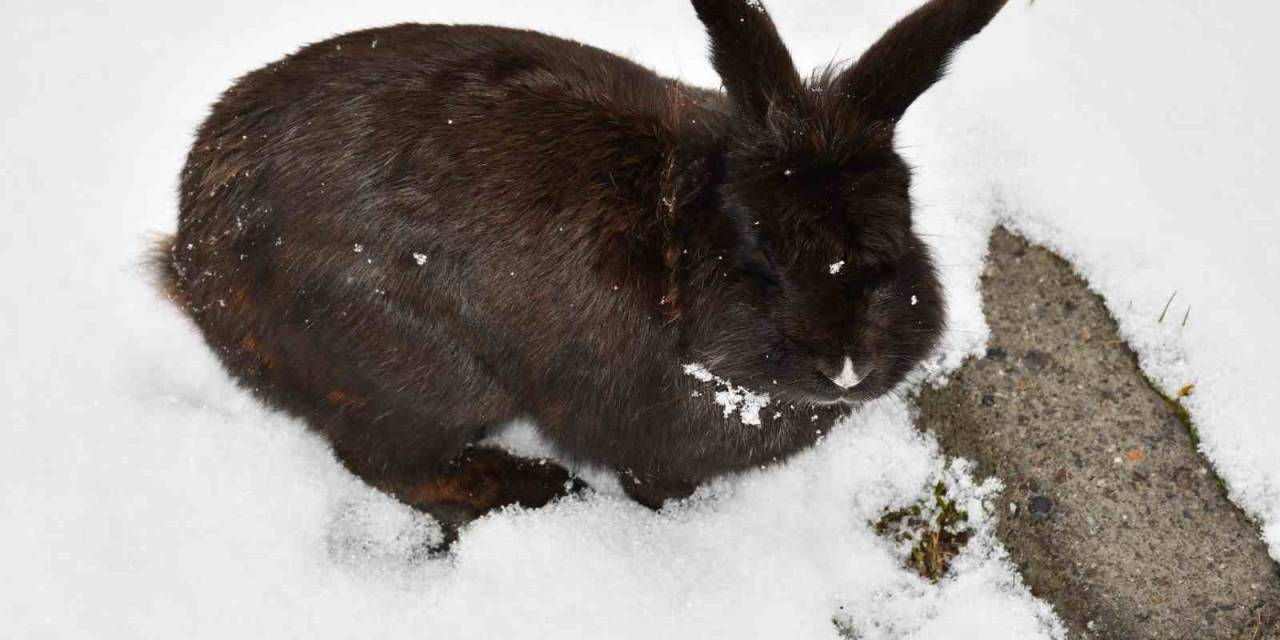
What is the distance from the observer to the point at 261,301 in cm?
231

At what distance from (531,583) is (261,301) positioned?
97 centimetres

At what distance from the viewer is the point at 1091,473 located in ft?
9.37

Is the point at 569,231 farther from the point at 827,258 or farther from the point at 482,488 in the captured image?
the point at 482,488

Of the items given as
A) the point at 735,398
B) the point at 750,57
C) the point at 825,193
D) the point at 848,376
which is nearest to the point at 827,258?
the point at 825,193

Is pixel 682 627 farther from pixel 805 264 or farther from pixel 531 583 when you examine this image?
pixel 805 264

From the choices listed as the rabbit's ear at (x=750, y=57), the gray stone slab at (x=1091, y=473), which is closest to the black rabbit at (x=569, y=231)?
the rabbit's ear at (x=750, y=57)

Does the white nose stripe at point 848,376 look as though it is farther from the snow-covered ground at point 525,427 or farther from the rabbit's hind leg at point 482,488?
the rabbit's hind leg at point 482,488

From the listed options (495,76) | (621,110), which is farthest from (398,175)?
(621,110)

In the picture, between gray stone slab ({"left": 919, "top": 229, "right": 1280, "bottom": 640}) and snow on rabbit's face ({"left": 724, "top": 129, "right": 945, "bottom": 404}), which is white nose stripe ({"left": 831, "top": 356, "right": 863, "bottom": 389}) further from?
gray stone slab ({"left": 919, "top": 229, "right": 1280, "bottom": 640})

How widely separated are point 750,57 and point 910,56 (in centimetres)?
29

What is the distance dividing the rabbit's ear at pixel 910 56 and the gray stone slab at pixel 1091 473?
107 centimetres

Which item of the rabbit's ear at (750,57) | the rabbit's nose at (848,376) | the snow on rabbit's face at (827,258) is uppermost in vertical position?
the rabbit's ear at (750,57)

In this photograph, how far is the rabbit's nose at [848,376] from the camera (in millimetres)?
2002

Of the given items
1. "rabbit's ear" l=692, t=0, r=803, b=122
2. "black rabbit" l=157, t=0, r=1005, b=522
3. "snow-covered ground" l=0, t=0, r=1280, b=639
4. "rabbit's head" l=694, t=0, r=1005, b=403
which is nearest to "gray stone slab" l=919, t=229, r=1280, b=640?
"snow-covered ground" l=0, t=0, r=1280, b=639
